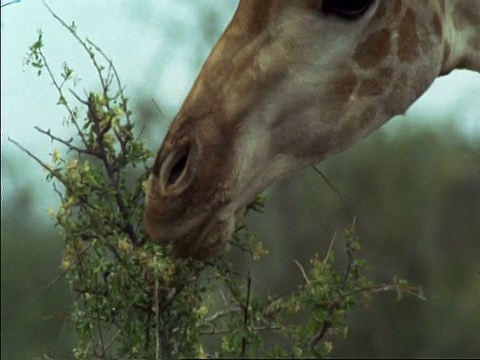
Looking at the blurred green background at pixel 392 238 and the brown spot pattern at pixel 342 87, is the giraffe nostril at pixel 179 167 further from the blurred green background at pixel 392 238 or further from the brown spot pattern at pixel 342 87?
the blurred green background at pixel 392 238

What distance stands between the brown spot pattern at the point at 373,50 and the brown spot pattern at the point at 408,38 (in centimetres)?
3

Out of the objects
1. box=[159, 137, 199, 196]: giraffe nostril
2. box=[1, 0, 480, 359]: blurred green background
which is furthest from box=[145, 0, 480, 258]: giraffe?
box=[1, 0, 480, 359]: blurred green background

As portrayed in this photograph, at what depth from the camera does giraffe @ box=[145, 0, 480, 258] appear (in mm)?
2082

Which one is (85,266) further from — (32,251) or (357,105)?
(32,251)

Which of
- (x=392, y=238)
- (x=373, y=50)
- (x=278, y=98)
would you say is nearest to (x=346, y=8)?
(x=373, y=50)

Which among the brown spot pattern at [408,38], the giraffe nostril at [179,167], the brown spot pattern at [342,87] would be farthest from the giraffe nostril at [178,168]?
the brown spot pattern at [408,38]

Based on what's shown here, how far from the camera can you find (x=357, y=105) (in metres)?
2.29

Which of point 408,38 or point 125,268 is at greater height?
point 408,38

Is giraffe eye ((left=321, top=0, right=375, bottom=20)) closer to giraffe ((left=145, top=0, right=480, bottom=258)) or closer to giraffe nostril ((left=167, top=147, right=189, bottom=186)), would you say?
giraffe ((left=145, top=0, right=480, bottom=258))

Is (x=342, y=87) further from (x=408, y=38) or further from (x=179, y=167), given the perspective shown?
(x=179, y=167)

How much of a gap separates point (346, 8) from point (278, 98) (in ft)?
0.73

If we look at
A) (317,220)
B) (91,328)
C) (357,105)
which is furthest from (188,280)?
(317,220)

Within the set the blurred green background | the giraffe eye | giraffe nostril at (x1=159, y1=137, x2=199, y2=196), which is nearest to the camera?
giraffe nostril at (x1=159, y1=137, x2=199, y2=196)

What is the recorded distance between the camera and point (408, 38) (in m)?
2.29
